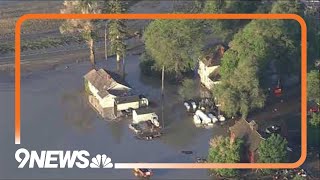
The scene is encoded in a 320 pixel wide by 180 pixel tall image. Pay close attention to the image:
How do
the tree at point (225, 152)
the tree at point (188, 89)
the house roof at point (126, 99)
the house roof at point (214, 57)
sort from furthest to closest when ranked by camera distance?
the house roof at point (214, 57), the tree at point (188, 89), the house roof at point (126, 99), the tree at point (225, 152)

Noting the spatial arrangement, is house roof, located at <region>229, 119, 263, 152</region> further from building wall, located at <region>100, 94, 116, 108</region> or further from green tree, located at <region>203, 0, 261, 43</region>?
green tree, located at <region>203, 0, 261, 43</region>

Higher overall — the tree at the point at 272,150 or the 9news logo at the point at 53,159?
the tree at the point at 272,150

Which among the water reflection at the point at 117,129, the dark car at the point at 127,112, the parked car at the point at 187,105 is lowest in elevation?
the water reflection at the point at 117,129

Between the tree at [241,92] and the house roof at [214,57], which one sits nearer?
the tree at [241,92]

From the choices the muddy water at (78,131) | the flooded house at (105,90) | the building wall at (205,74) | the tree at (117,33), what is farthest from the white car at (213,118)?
the tree at (117,33)

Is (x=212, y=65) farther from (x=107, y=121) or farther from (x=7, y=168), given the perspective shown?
(x=7, y=168)

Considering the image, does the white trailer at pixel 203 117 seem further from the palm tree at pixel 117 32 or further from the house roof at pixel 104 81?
the palm tree at pixel 117 32

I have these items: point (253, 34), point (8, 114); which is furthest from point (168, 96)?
point (8, 114)
